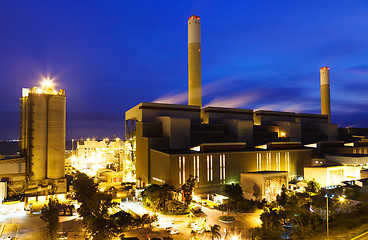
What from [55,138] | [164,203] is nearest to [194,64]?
[55,138]

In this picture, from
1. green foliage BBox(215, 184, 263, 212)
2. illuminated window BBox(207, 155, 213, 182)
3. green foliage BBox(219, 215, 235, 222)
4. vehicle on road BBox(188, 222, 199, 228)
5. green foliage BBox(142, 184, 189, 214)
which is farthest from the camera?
illuminated window BBox(207, 155, 213, 182)

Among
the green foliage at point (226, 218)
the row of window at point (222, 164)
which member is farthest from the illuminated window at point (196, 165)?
the green foliage at point (226, 218)

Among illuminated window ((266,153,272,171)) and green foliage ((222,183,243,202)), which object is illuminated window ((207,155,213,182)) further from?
illuminated window ((266,153,272,171))

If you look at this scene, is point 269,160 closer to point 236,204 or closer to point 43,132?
point 236,204

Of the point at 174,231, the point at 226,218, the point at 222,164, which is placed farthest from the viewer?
the point at 222,164

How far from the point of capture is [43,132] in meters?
56.9

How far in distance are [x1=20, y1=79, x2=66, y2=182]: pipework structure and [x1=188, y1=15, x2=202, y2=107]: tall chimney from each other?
3624 centimetres

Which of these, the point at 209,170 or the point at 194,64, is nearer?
the point at 209,170

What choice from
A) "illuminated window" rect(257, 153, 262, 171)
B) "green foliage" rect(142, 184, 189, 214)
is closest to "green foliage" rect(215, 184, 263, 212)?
"green foliage" rect(142, 184, 189, 214)

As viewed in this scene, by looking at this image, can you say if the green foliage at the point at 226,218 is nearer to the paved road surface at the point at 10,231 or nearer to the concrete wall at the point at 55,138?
the paved road surface at the point at 10,231

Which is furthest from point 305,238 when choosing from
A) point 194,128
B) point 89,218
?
point 194,128

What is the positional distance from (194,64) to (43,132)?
1769 inches

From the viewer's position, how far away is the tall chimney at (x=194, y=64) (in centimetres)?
8062

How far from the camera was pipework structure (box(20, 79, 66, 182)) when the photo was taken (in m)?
55.9
